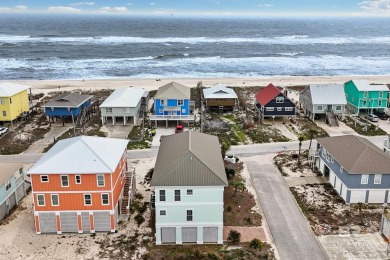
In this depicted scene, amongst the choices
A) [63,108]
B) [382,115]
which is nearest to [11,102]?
[63,108]

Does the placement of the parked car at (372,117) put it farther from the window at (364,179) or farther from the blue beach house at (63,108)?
the blue beach house at (63,108)

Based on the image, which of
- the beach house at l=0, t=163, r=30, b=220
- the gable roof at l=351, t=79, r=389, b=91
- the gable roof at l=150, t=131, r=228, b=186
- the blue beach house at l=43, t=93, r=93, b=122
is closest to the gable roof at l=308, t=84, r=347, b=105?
the gable roof at l=351, t=79, r=389, b=91

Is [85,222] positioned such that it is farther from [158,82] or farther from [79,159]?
[158,82]

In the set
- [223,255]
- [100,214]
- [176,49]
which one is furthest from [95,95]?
[176,49]

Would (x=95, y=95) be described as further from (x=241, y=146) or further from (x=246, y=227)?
(x=246, y=227)

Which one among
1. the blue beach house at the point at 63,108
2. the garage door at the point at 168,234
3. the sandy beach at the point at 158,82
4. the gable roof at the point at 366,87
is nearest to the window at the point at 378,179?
the garage door at the point at 168,234

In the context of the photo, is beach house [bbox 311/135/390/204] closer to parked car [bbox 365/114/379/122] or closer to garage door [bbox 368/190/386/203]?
garage door [bbox 368/190/386/203]
